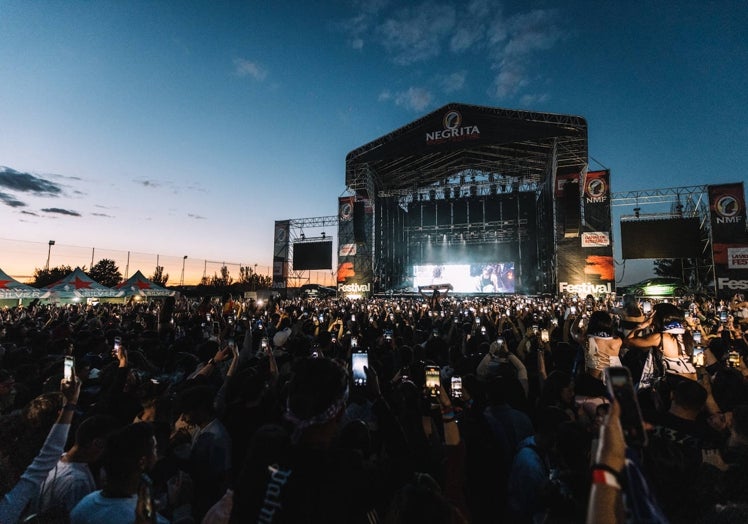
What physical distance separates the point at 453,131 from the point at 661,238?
1726 cm

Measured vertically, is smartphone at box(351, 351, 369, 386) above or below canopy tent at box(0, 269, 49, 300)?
below

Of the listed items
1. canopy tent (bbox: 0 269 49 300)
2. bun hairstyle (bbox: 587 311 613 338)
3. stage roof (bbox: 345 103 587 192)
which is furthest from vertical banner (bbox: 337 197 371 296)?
bun hairstyle (bbox: 587 311 613 338)

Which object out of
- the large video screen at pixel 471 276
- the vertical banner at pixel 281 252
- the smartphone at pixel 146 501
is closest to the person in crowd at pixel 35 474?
the smartphone at pixel 146 501

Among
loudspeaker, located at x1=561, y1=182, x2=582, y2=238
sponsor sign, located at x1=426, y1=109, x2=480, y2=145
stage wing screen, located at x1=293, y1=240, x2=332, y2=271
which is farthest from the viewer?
stage wing screen, located at x1=293, y1=240, x2=332, y2=271

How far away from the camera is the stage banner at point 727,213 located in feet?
79.8

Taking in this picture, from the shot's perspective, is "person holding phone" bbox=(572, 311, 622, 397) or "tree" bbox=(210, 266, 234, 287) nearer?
"person holding phone" bbox=(572, 311, 622, 397)

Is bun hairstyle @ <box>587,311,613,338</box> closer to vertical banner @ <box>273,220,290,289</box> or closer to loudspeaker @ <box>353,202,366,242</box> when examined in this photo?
loudspeaker @ <box>353,202,366,242</box>

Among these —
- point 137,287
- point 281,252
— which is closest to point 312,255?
point 281,252

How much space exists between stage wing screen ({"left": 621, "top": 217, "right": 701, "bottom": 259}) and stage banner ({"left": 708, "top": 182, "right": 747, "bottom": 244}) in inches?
56.7

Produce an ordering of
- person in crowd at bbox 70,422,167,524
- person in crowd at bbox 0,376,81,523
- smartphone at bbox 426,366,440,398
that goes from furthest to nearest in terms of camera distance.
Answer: smartphone at bbox 426,366,440,398 < person in crowd at bbox 0,376,81,523 < person in crowd at bbox 70,422,167,524

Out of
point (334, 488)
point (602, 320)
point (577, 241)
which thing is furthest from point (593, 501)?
point (577, 241)

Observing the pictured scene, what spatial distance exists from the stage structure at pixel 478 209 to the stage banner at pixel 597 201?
7cm

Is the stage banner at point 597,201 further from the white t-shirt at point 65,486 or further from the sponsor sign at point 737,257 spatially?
the white t-shirt at point 65,486

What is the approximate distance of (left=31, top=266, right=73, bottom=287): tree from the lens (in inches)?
2374
